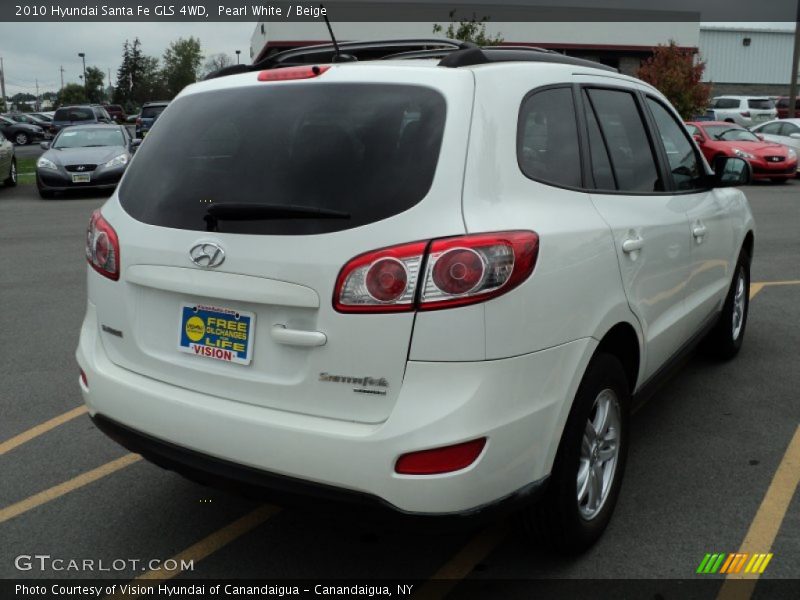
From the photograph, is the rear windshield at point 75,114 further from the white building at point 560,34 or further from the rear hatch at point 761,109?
the rear hatch at point 761,109

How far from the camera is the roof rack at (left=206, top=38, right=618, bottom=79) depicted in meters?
2.78

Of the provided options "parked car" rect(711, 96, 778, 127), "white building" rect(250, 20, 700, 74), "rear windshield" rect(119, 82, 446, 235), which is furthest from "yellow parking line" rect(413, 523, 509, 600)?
"white building" rect(250, 20, 700, 74)

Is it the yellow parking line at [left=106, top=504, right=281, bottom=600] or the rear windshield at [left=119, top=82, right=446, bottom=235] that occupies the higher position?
the rear windshield at [left=119, top=82, right=446, bottom=235]

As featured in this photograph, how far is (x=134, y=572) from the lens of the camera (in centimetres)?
299

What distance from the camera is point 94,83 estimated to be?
304 feet

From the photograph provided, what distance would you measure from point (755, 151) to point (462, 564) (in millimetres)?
18045

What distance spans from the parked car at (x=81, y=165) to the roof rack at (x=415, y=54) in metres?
12.7

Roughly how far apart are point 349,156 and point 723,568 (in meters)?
2.00

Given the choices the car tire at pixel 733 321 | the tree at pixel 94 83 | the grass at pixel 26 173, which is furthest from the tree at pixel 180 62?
the car tire at pixel 733 321

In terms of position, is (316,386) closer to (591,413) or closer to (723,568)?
(591,413)

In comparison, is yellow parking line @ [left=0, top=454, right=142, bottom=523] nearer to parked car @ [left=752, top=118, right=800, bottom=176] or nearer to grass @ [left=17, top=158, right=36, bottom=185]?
grass @ [left=17, top=158, right=36, bottom=185]

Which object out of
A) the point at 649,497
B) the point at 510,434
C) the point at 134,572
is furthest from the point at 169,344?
the point at 649,497

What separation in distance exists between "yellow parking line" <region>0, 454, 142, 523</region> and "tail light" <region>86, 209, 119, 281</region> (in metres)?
1.17

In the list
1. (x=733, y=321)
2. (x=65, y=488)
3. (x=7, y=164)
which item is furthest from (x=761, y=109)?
(x=65, y=488)
